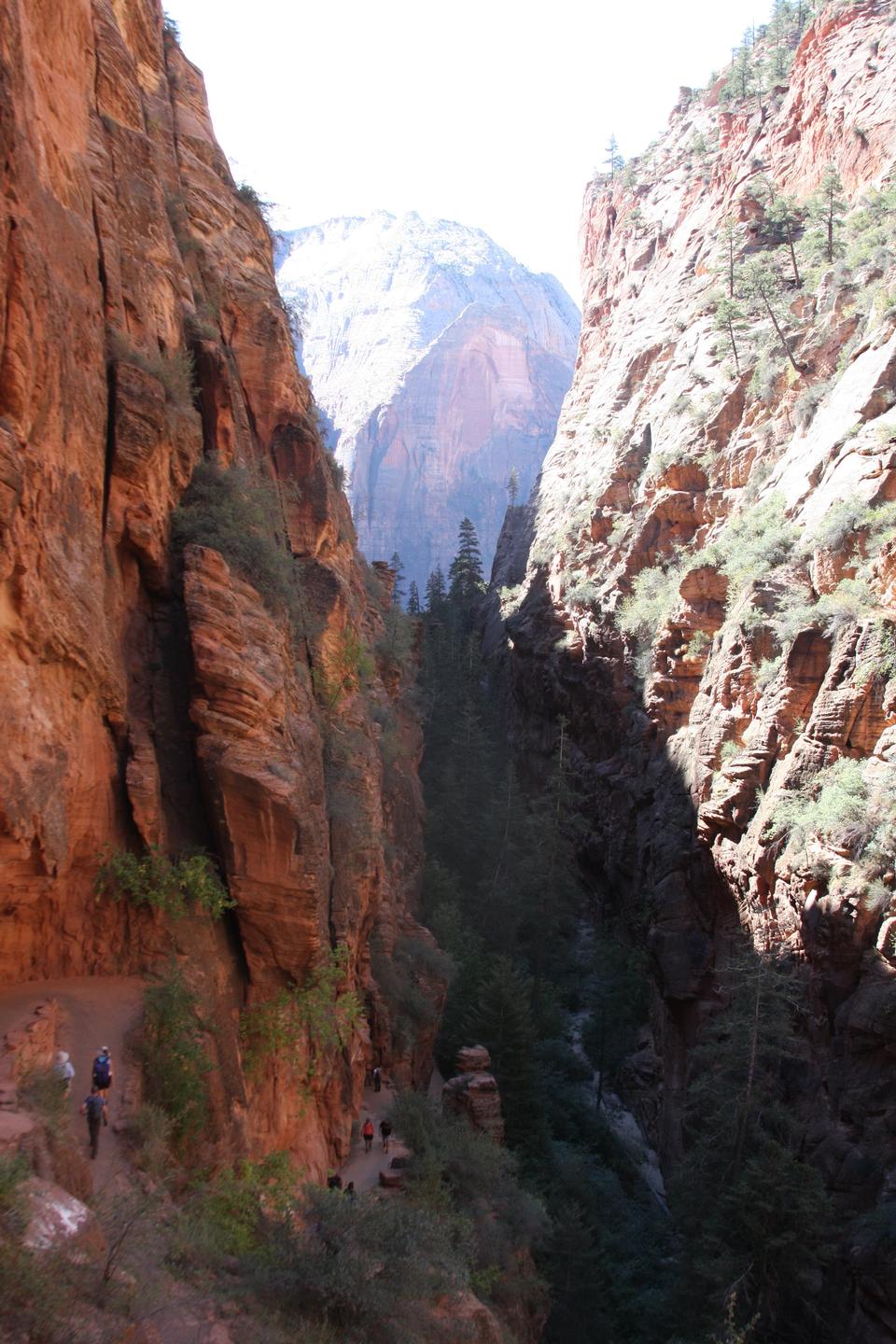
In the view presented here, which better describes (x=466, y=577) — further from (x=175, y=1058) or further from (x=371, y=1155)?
(x=175, y=1058)

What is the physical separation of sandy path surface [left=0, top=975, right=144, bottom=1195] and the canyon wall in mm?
305

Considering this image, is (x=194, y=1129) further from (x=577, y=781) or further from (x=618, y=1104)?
(x=577, y=781)

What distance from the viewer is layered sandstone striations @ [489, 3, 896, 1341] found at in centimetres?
2227

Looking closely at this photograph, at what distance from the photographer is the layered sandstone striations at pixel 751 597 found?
2227 cm

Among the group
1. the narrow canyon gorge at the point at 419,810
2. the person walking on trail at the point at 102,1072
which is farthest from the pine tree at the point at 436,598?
the person walking on trail at the point at 102,1072

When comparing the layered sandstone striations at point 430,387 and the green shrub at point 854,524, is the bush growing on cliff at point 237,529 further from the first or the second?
the layered sandstone striations at point 430,387

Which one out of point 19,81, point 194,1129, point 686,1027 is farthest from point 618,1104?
point 19,81

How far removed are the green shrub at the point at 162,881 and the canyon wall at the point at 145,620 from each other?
212 mm

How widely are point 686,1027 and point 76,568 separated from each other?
24.4 meters

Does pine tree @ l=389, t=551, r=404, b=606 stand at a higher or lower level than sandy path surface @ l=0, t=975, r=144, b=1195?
higher

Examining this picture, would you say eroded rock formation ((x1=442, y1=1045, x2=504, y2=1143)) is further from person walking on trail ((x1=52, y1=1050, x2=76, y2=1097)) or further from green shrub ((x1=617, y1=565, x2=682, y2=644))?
green shrub ((x1=617, y1=565, x2=682, y2=644))

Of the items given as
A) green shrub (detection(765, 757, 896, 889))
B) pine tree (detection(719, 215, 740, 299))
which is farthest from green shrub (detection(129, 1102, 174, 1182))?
pine tree (detection(719, 215, 740, 299))

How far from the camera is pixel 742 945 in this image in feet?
85.0

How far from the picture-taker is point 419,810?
121 feet
